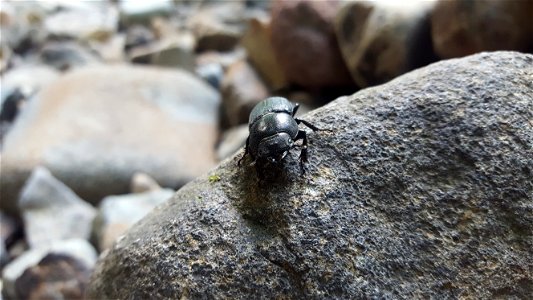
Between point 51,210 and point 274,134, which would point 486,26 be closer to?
point 274,134

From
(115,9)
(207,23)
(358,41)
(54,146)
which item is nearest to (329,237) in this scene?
(358,41)

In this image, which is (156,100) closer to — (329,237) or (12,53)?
(12,53)

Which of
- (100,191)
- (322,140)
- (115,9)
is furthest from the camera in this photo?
(115,9)

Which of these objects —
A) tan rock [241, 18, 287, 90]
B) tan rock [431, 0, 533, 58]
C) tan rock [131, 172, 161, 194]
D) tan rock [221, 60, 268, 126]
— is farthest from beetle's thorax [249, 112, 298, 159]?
tan rock [241, 18, 287, 90]

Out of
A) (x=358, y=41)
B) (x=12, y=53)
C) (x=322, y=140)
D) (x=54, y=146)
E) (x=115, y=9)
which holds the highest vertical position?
(x=322, y=140)

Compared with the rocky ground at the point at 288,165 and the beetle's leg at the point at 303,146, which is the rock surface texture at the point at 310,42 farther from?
the beetle's leg at the point at 303,146

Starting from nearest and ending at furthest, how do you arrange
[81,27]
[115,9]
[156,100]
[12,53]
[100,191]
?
[100,191], [156,100], [12,53], [81,27], [115,9]

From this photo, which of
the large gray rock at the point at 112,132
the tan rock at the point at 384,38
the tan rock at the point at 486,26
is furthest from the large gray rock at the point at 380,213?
the large gray rock at the point at 112,132

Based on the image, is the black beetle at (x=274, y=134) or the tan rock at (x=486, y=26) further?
the tan rock at (x=486, y=26)
